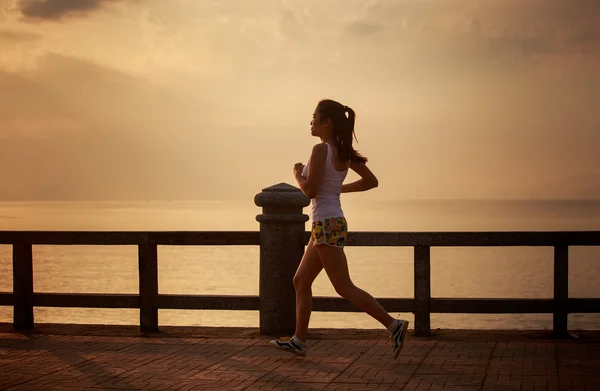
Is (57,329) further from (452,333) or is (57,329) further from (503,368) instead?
(503,368)

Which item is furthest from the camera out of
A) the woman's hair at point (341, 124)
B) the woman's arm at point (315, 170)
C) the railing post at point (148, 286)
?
the railing post at point (148, 286)

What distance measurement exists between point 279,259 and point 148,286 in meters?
1.45

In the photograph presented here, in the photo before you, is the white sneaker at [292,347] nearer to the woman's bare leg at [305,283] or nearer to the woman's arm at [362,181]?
the woman's bare leg at [305,283]

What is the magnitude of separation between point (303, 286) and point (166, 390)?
1.72m

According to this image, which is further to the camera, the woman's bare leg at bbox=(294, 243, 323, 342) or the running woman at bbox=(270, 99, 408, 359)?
the woman's bare leg at bbox=(294, 243, 323, 342)

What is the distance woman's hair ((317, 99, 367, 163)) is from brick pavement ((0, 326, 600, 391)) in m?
1.75

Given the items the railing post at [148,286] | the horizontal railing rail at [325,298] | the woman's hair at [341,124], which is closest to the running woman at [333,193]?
the woman's hair at [341,124]

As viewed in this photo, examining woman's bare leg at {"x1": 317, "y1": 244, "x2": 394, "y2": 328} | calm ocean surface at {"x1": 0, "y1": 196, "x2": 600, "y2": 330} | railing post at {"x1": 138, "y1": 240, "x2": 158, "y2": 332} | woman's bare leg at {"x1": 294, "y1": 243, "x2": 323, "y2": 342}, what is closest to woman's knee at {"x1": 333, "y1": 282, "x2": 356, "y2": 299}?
woman's bare leg at {"x1": 317, "y1": 244, "x2": 394, "y2": 328}

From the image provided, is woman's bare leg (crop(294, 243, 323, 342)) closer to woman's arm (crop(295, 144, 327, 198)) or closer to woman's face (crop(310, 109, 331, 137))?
woman's arm (crop(295, 144, 327, 198))

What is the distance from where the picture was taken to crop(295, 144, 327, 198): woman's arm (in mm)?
7723

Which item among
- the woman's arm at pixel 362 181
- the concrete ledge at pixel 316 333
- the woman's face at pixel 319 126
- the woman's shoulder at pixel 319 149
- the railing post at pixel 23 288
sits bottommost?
the concrete ledge at pixel 316 333

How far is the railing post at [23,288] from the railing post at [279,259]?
264cm

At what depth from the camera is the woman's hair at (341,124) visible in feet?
25.7

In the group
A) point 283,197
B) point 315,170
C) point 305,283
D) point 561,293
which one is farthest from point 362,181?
point 561,293
